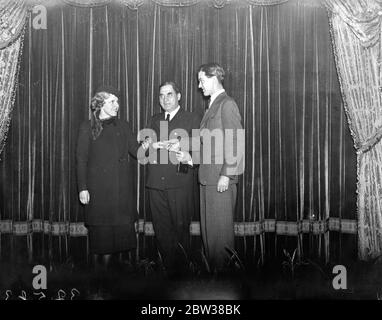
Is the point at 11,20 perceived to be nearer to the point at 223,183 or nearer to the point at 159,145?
the point at 159,145

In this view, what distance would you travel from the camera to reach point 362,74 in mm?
3701

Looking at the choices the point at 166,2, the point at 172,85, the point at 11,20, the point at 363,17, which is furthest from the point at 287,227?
the point at 11,20

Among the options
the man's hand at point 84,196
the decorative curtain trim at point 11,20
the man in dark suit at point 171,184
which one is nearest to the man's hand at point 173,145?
the man in dark suit at point 171,184

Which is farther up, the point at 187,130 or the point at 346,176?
the point at 187,130

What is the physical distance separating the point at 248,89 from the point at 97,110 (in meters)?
1.25

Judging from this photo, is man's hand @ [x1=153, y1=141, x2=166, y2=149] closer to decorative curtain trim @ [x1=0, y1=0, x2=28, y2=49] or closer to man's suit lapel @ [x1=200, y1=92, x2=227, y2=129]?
man's suit lapel @ [x1=200, y1=92, x2=227, y2=129]

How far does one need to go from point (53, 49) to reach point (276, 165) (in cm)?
208

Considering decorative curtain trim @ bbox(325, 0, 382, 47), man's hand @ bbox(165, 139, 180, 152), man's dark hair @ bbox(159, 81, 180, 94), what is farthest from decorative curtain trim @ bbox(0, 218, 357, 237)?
decorative curtain trim @ bbox(325, 0, 382, 47)

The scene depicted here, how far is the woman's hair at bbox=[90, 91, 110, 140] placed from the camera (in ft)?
12.4

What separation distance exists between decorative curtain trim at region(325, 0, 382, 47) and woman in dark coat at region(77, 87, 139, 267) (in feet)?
6.48

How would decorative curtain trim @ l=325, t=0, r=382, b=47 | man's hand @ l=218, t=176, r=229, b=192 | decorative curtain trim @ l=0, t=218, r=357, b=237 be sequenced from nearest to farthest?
man's hand @ l=218, t=176, r=229, b=192
decorative curtain trim @ l=325, t=0, r=382, b=47
decorative curtain trim @ l=0, t=218, r=357, b=237

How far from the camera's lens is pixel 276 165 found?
3.78m

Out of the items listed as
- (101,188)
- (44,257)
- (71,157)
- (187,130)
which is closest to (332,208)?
(187,130)

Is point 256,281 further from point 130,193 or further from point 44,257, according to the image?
point 44,257
